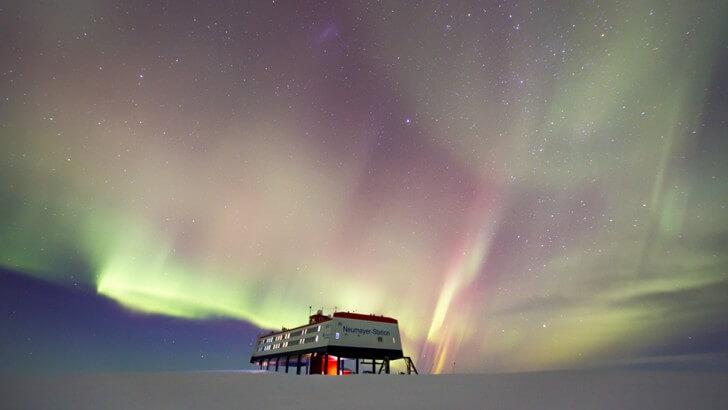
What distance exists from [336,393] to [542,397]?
5.09 metres

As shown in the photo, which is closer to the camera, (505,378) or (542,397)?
(542,397)

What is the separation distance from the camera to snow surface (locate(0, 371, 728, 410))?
7977mm

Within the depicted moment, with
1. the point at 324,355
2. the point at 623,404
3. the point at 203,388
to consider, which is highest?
the point at 324,355

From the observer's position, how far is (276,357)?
70.6 meters

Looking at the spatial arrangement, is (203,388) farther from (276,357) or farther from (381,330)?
(276,357)

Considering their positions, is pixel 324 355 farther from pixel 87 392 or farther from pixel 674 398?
pixel 674 398

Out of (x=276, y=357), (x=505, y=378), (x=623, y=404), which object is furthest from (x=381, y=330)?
(x=623, y=404)

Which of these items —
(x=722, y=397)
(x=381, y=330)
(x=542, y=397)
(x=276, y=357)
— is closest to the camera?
(x=722, y=397)

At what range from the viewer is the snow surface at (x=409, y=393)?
798cm

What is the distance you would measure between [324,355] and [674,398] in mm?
54929

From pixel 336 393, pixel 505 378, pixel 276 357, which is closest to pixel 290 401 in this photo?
pixel 336 393

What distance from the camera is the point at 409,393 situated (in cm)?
990

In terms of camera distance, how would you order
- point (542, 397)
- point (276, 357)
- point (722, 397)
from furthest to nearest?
point (276, 357) < point (542, 397) < point (722, 397)

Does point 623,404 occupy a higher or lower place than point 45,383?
lower
